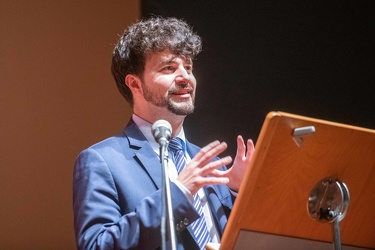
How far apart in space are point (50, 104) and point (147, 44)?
3.08 ft

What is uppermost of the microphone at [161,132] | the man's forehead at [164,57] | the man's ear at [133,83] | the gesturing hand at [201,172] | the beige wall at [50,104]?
the man's forehead at [164,57]

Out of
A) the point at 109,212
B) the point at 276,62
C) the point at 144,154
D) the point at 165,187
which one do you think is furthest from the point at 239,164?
the point at 276,62

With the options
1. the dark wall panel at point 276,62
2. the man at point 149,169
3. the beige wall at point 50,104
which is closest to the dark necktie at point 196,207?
the man at point 149,169

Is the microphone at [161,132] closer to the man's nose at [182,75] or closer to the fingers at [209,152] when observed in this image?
the fingers at [209,152]

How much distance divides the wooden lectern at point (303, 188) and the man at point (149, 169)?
0.81 feet

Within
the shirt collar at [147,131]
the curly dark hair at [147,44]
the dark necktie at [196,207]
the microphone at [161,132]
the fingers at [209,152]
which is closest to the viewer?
the microphone at [161,132]

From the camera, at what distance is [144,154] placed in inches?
99.9

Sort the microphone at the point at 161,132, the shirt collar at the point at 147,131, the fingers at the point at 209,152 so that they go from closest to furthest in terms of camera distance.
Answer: the microphone at the point at 161,132, the fingers at the point at 209,152, the shirt collar at the point at 147,131

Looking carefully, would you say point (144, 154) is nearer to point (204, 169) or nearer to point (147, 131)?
point (147, 131)

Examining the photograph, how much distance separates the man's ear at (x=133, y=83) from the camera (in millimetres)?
2757

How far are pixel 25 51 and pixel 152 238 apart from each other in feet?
5.09

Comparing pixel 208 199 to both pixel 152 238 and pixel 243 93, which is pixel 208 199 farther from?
pixel 243 93

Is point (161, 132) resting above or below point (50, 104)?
above

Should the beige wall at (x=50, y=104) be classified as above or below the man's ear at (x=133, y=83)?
below
